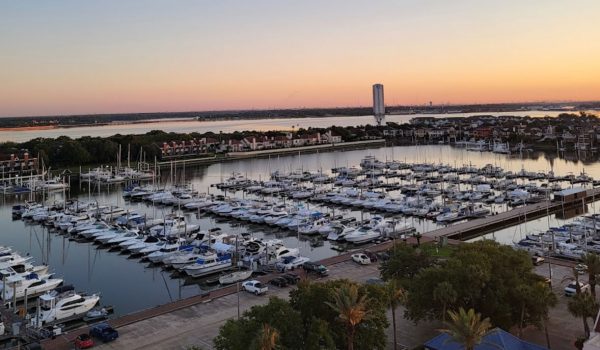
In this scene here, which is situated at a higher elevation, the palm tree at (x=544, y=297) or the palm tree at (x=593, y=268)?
the palm tree at (x=593, y=268)

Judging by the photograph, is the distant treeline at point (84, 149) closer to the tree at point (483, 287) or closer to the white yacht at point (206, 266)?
the white yacht at point (206, 266)

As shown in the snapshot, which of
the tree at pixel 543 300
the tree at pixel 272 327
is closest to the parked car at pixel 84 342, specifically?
the tree at pixel 272 327

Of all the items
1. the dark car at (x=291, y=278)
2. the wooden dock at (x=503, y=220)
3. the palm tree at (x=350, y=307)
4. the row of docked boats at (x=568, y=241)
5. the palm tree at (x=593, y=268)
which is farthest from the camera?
the wooden dock at (x=503, y=220)

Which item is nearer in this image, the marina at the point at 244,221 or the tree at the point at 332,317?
the tree at the point at 332,317

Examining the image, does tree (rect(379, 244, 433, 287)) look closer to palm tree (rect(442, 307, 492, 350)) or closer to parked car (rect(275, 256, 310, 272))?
palm tree (rect(442, 307, 492, 350))

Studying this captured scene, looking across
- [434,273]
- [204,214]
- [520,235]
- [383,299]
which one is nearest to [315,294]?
[383,299]

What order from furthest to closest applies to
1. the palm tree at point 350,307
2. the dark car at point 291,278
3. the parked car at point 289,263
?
the parked car at point 289,263 < the dark car at point 291,278 < the palm tree at point 350,307

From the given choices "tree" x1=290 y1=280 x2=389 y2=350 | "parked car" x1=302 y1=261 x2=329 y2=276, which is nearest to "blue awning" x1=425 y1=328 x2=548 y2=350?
"tree" x1=290 y1=280 x2=389 y2=350

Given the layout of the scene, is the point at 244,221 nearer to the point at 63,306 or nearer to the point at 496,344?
the point at 63,306

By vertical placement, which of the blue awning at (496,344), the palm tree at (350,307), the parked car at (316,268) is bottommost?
the parked car at (316,268)
